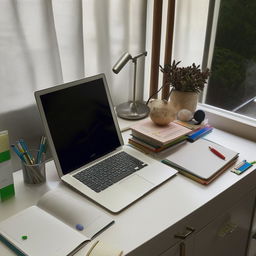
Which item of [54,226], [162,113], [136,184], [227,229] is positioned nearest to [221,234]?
[227,229]

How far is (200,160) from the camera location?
1211 mm

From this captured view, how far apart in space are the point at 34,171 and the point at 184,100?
72cm

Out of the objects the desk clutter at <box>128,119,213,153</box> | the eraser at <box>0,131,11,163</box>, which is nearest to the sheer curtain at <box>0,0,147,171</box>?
the eraser at <box>0,131,11,163</box>

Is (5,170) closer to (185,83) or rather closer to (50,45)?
(50,45)

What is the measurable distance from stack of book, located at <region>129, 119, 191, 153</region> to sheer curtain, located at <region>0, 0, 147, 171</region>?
0.34m

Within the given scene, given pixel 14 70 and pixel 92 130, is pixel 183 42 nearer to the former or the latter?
pixel 92 130

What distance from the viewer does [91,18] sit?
1374 mm

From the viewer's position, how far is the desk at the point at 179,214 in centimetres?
89

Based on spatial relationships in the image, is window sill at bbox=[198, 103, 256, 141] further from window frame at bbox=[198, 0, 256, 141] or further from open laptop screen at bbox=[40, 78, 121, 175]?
open laptop screen at bbox=[40, 78, 121, 175]

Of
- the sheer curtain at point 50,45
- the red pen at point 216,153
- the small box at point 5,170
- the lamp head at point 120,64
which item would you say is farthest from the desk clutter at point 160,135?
the small box at point 5,170

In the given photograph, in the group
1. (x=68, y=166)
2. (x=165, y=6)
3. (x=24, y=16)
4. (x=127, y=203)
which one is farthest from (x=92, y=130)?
(x=165, y=6)

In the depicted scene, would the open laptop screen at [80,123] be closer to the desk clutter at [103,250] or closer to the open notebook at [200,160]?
the open notebook at [200,160]

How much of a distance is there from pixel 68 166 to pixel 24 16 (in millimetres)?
522

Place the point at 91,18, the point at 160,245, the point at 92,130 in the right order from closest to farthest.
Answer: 1. the point at 160,245
2. the point at 92,130
3. the point at 91,18
